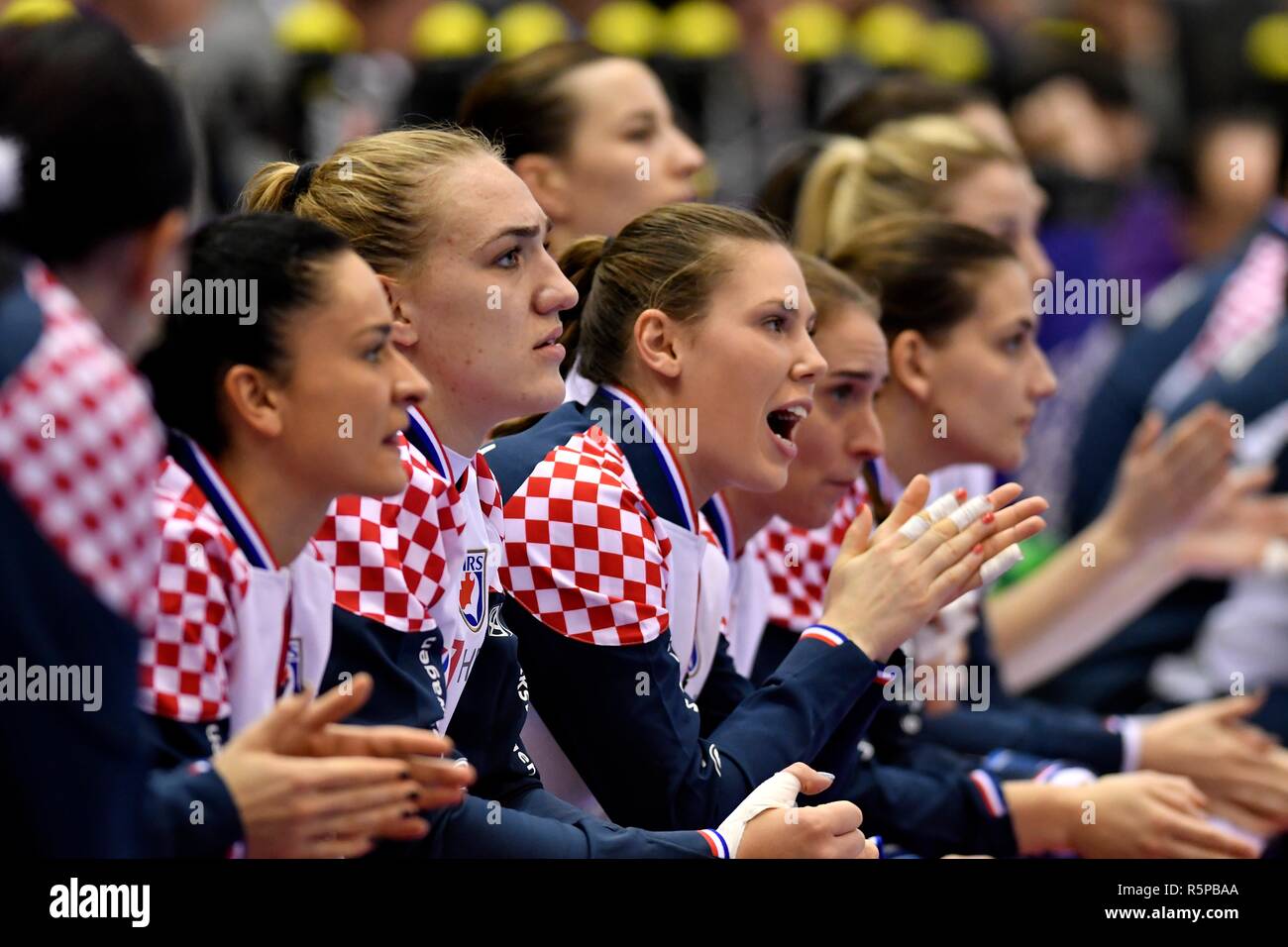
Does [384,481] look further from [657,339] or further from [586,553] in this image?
Answer: [657,339]

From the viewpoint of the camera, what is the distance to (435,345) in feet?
8.58

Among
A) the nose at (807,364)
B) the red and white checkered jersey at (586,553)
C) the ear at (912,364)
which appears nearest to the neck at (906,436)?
the ear at (912,364)

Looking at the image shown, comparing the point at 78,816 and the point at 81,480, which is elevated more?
the point at 81,480

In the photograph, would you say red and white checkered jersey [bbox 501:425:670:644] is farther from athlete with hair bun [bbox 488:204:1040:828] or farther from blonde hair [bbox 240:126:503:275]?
blonde hair [bbox 240:126:503:275]

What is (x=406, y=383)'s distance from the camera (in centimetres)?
232

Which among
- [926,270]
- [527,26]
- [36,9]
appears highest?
[527,26]

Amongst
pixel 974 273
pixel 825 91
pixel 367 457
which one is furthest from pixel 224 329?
pixel 825 91

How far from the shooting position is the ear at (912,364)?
3604 millimetres

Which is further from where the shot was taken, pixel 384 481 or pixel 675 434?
pixel 675 434

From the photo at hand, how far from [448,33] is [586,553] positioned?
459 centimetres

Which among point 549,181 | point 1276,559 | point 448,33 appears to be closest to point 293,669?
point 549,181
